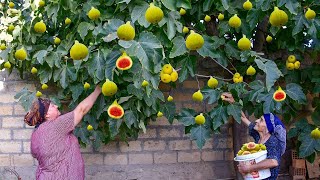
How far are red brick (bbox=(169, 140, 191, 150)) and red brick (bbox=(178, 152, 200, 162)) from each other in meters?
0.05

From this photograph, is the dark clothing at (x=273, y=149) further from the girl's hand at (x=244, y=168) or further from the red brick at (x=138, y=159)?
the red brick at (x=138, y=159)

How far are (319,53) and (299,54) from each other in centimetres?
40

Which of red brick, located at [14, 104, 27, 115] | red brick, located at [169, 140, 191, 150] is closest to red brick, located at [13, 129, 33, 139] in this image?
red brick, located at [14, 104, 27, 115]

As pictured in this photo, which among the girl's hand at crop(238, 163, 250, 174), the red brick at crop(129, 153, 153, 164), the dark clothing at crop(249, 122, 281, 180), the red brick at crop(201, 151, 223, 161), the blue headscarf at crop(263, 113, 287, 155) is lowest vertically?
the red brick at crop(201, 151, 223, 161)

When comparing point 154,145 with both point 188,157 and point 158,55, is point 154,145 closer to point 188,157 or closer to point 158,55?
point 188,157

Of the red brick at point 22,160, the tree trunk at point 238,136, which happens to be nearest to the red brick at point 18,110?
the red brick at point 22,160

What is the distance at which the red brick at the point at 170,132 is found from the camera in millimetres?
3955

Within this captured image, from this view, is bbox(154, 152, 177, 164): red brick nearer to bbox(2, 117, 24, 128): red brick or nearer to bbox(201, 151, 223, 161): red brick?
bbox(201, 151, 223, 161): red brick

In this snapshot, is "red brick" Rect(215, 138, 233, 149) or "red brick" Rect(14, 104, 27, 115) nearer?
"red brick" Rect(14, 104, 27, 115)

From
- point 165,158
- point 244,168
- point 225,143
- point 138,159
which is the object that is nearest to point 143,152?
point 138,159

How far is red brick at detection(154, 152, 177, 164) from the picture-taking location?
3.93 metres

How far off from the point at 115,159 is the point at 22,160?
0.81m

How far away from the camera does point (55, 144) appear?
246 cm

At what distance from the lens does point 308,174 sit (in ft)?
13.4
